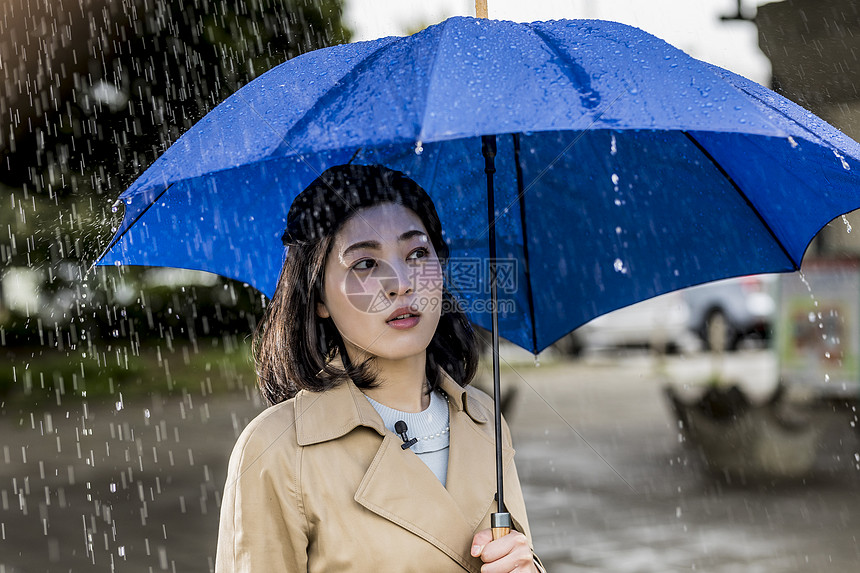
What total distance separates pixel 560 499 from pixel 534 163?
5192 millimetres

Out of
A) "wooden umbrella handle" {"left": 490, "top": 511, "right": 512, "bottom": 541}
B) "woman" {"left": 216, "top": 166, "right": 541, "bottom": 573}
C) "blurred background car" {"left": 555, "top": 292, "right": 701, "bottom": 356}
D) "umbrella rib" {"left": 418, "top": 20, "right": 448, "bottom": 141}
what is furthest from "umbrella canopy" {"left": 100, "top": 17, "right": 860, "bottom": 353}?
"blurred background car" {"left": 555, "top": 292, "right": 701, "bottom": 356}

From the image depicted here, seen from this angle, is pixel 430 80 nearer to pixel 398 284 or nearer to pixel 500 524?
pixel 398 284

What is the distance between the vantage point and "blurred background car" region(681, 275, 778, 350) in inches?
826

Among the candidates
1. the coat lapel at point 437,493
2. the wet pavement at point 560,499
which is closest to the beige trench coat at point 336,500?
the coat lapel at point 437,493

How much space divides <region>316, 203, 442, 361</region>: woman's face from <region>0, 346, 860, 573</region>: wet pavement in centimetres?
402

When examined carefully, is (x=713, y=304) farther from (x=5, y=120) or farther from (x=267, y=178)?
(x=267, y=178)

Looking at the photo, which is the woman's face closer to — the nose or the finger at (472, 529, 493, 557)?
the nose

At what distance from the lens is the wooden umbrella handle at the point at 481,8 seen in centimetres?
221

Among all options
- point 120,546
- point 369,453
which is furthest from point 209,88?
point 369,453

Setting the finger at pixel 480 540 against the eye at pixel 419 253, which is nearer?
the finger at pixel 480 540

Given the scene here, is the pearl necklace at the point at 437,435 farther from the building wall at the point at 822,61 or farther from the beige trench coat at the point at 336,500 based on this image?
the building wall at the point at 822,61

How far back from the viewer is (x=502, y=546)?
79.0 inches

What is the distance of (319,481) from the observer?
2.00 m

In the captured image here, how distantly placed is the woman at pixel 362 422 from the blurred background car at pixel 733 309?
63.6ft
